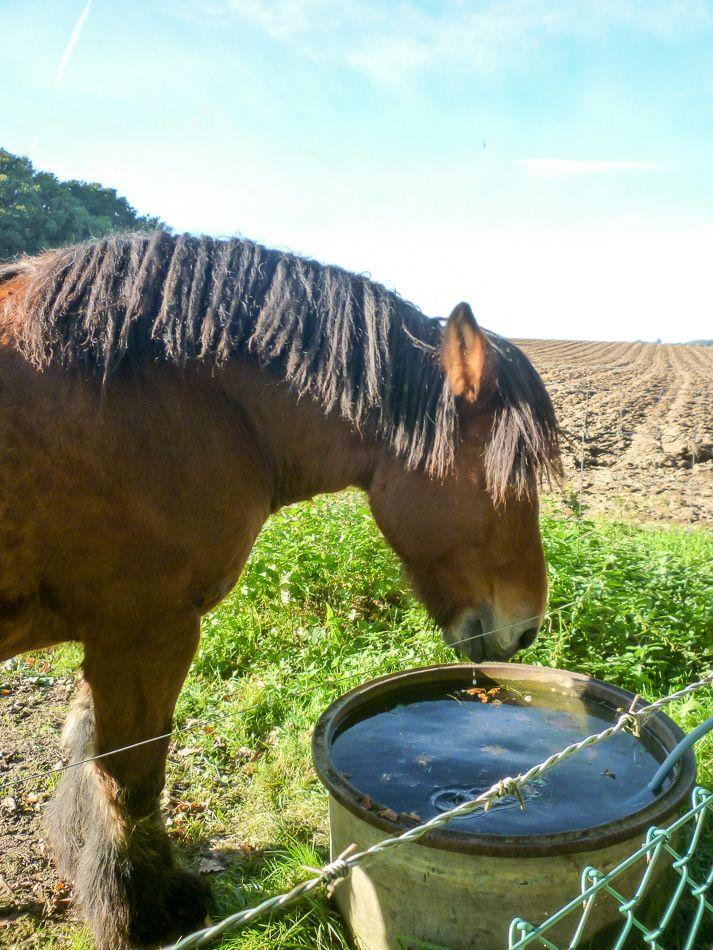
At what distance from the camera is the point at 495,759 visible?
2.63 meters

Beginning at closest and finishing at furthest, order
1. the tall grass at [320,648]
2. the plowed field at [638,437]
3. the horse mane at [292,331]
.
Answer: the horse mane at [292,331], the tall grass at [320,648], the plowed field at [638,437]

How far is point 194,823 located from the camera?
3.15 meters

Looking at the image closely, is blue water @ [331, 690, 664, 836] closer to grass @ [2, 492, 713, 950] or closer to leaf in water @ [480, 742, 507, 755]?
leaf in water @ [480, 742, 507, 755]

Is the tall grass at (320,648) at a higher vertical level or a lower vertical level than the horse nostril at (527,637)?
lower

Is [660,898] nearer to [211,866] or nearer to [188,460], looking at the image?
[211,866]

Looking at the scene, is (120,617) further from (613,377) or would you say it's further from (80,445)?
(613,377)

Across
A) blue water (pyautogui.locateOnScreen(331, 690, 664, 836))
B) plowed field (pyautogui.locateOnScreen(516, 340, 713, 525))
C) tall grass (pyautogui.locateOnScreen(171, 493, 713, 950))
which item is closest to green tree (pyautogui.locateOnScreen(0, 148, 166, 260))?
plowed field (pyautogui.locateOnScreen(516, 340, 713, 525))

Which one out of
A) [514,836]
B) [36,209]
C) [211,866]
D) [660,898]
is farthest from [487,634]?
[36,209]

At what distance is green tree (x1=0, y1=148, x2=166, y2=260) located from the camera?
25.1 m

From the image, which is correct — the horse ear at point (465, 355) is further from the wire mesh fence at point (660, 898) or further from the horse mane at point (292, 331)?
the wire mesh fence at point (660, 898)

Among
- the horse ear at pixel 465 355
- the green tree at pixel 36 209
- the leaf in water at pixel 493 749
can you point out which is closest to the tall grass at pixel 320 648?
the leaf in water at pixel 493 749

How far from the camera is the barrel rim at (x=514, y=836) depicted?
1794 millimetres

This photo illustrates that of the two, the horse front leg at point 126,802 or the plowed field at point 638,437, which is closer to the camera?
the horse front leg at point 126,802

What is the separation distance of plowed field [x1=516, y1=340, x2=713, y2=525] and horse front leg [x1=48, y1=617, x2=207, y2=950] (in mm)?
2210
